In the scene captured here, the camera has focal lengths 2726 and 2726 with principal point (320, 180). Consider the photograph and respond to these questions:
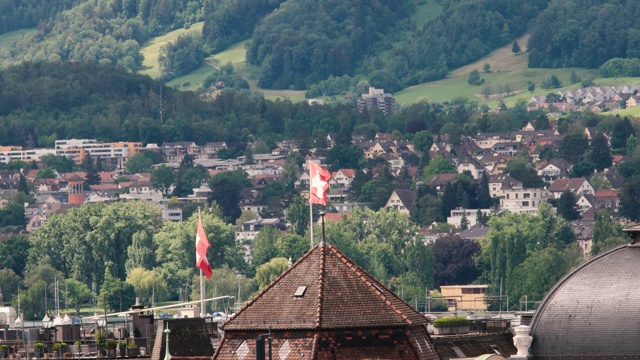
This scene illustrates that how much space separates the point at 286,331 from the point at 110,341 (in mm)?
14860

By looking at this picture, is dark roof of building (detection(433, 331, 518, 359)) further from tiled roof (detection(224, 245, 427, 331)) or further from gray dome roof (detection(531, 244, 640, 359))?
gray dome roof (detection(531, 244, 640, 359))

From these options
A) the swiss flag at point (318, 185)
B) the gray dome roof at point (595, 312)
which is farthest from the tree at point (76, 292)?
the gray dome roof at point (595, 312)

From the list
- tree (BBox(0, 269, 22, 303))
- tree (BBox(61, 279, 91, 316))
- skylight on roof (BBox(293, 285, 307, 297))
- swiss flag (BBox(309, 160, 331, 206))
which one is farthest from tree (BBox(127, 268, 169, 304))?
skylight on roof (BBox(293, 285, 307, 297))

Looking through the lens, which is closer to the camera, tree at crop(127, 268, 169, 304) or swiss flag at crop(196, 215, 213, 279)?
swiss flag at crop(196, 215, 213, 279)

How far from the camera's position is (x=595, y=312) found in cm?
3150

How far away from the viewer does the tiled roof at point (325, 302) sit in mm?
33188

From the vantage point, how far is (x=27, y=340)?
5775cm

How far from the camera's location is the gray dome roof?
31.3 metres

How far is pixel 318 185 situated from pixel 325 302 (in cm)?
896

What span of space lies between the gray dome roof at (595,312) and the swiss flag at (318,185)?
8.60 meters

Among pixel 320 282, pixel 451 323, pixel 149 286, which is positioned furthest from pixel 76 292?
pixel 320 282

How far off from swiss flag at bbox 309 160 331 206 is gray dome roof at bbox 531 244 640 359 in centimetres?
860

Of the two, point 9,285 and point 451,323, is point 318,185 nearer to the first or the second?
point 451,323

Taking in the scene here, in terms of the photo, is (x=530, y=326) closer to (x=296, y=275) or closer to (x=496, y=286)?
(x=296, y=275)
